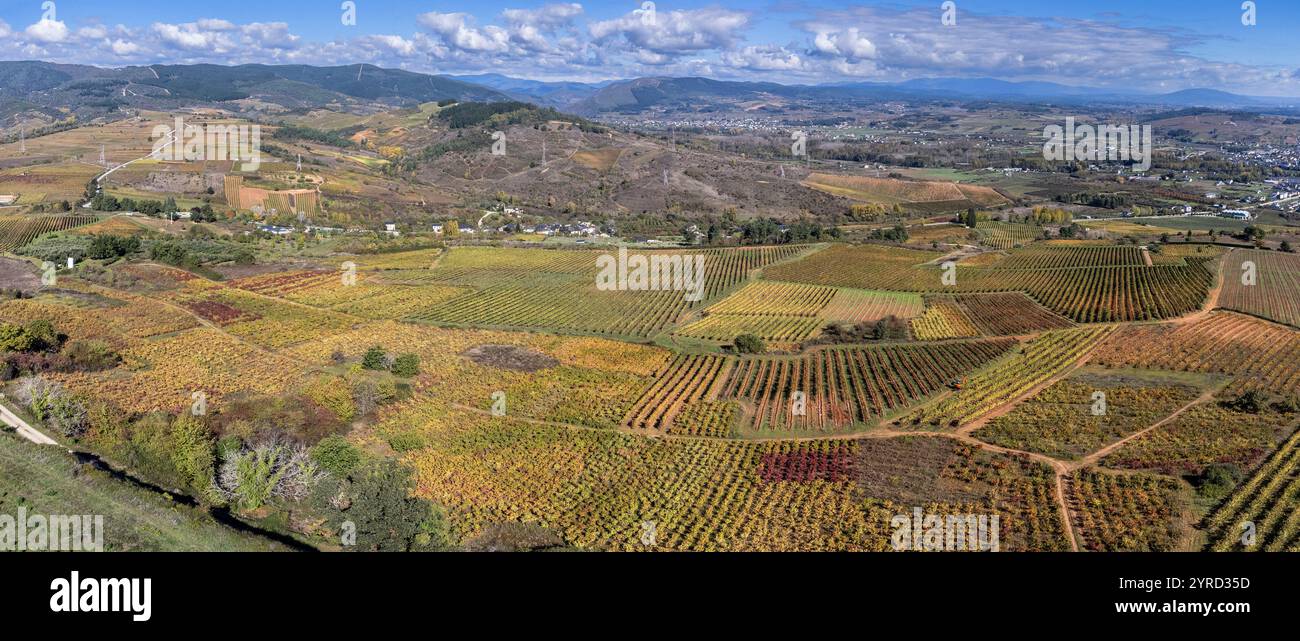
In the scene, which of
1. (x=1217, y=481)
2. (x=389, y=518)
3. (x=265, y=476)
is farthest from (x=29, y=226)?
(x=1217, y=481)

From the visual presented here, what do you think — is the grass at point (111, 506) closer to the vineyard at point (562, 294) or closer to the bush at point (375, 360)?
the bush at point (375, 360)

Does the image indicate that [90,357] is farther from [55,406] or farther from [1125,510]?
[1125,510]

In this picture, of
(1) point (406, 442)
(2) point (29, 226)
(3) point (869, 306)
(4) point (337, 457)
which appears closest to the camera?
(4) point (337, 457)

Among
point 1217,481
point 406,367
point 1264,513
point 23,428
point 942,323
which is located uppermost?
point 942,323

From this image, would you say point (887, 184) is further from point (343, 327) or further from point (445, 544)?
point (445, 544)

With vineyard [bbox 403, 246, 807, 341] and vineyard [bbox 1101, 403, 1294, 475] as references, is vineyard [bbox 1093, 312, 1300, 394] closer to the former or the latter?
vineyard [bbox 1101, 403, 1294, 475]

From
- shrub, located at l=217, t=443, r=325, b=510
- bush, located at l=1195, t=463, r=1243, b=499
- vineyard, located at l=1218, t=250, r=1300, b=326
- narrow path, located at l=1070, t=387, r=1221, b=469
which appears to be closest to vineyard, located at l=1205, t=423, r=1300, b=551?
bush, located at l=1195, t=463, r=1243, b=499
